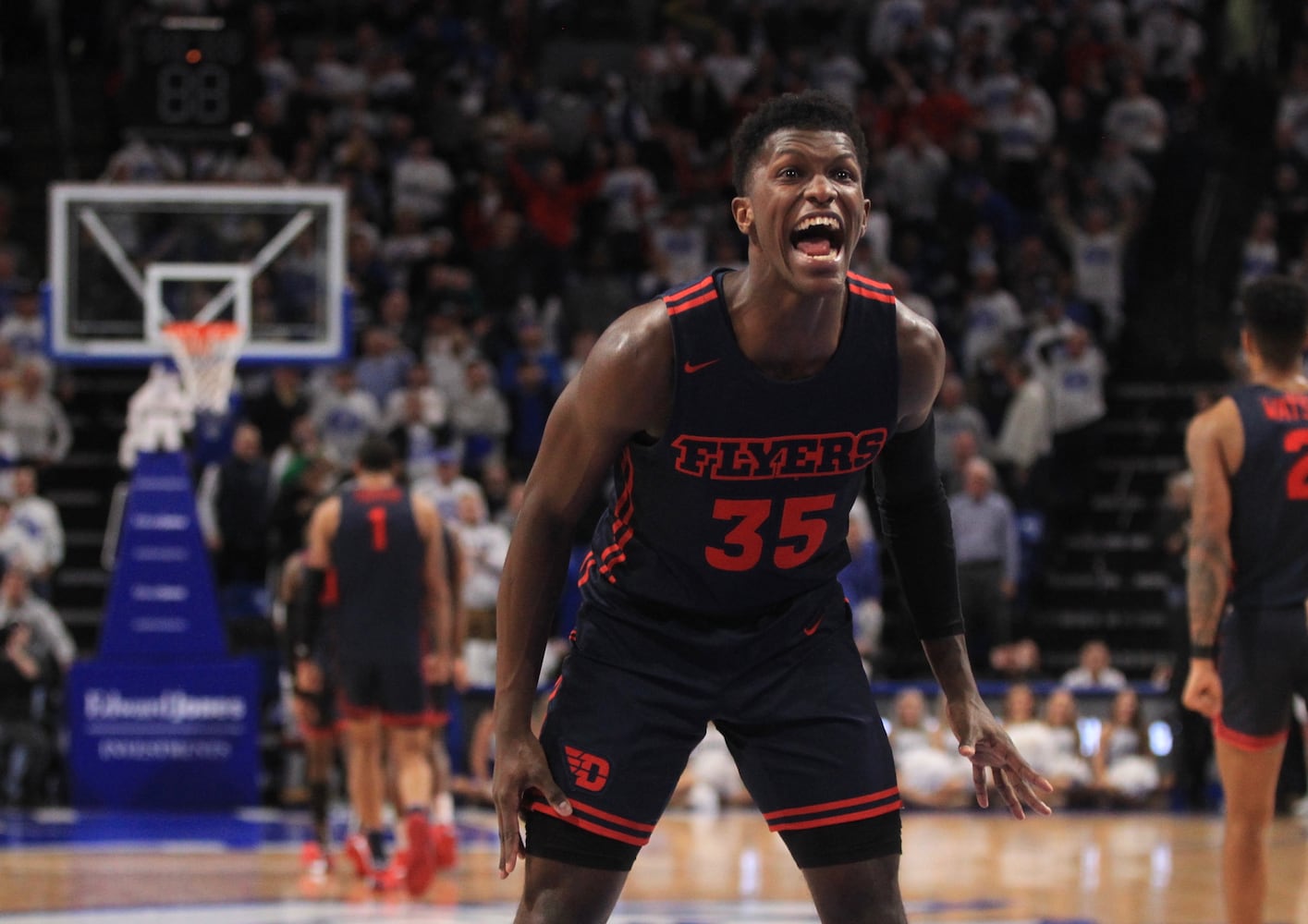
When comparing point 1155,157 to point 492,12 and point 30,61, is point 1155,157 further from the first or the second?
point 30,61

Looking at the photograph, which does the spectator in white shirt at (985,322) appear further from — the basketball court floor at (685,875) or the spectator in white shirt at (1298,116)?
the basketball court floor at (685,875)

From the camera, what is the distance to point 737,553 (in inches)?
148

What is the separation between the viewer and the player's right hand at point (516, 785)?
12.1ft

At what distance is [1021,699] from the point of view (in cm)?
1288

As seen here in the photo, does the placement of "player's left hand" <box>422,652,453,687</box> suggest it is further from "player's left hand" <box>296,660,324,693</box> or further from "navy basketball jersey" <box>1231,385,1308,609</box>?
"navy basketball jersey" <box>1231,385,1308,609</box>

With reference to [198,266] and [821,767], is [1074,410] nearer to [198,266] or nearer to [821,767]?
[198,266]

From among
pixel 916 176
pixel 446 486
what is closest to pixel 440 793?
pixel 446 486

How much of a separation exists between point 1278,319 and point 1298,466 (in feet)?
1.53

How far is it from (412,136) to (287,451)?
5000mm

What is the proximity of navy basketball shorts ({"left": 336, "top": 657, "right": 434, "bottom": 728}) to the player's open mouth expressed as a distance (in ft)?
19.0

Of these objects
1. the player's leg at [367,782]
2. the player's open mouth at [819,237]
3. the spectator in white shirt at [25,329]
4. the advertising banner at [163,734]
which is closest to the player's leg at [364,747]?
the player's leg at [367,782]

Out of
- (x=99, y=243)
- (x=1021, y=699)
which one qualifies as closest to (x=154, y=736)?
(x=99, y=243)

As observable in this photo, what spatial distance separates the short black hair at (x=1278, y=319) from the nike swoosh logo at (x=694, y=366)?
277cm

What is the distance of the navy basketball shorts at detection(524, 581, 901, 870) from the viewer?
3721 millimetres
